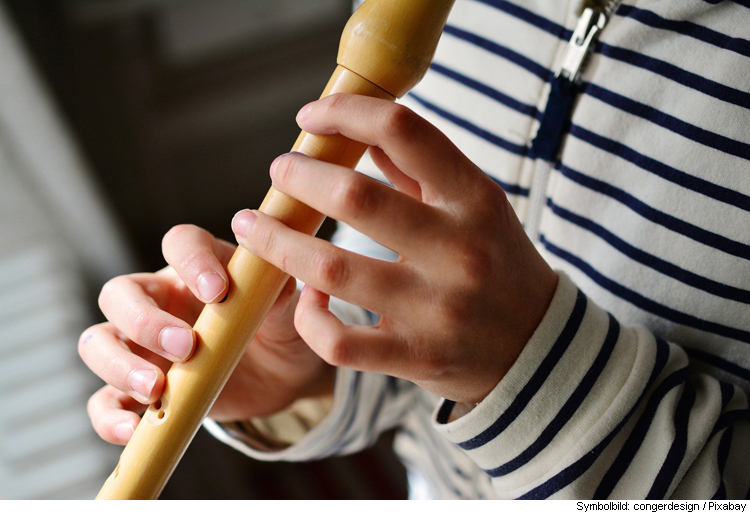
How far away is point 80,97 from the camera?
0.71 metres

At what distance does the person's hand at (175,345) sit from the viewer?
317mm

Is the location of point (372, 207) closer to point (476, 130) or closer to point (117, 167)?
point (476, 130)

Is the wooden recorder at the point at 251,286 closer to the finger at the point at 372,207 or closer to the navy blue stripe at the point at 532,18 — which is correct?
the finger at the point at 372,207

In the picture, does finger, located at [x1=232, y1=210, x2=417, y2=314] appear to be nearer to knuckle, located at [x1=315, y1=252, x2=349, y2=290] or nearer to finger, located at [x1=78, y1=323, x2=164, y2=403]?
knuckle, located at [x1=315, y1=252, x2=349, y2=290]

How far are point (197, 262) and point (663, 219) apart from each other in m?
0.30

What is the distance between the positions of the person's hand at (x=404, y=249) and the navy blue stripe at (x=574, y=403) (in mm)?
67

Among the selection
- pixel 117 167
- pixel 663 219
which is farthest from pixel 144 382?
pixel 117 167

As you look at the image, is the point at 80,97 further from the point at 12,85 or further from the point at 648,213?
the point at 648,213

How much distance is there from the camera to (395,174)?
11.9 inches

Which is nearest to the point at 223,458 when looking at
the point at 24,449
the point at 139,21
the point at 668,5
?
the point at 24,449

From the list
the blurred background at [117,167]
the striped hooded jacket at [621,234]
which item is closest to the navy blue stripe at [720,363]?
the striped hooded jacket at [621,234]

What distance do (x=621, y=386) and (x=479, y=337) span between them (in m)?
0.10

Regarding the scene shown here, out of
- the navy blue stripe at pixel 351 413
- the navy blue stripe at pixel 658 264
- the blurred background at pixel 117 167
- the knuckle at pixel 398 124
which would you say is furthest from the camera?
the blurred background at pixel 117 167

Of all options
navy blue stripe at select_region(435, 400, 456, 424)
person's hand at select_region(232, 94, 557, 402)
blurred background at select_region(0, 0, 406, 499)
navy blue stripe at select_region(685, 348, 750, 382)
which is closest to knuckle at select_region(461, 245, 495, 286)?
person's hand at select_region(232, 94, 557, 402)
